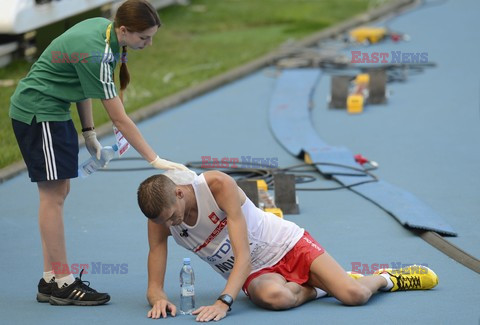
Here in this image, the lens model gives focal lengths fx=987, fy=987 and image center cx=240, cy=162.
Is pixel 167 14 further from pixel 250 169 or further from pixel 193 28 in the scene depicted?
pixel 250 169

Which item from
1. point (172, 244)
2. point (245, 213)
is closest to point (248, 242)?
point (245, 213)

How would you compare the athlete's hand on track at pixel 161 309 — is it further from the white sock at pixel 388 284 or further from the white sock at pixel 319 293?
the white sock at pixel 388 284

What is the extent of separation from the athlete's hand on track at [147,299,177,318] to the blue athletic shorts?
0.89 meters

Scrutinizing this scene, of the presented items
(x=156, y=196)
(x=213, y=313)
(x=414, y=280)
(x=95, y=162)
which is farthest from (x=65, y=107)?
(x=414, y=280)

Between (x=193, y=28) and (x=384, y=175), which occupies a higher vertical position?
(x=193, y=28)

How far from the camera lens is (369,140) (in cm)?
1012

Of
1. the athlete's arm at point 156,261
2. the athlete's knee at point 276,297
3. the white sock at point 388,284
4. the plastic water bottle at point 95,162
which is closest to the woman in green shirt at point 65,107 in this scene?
the plastic water bottle at point 95,162

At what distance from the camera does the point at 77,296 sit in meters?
5.61

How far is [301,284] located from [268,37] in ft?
38.1

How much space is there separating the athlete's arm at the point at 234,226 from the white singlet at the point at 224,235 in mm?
48

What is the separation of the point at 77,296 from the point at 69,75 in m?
1.25

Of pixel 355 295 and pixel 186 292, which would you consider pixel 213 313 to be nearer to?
pixel 186 292

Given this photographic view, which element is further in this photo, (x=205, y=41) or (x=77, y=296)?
(x=205, y=41)

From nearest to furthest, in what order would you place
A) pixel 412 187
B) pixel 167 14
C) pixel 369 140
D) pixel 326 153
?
pixel 412 187, pixel 326 153, pixel 369 140, pixel 167 14
